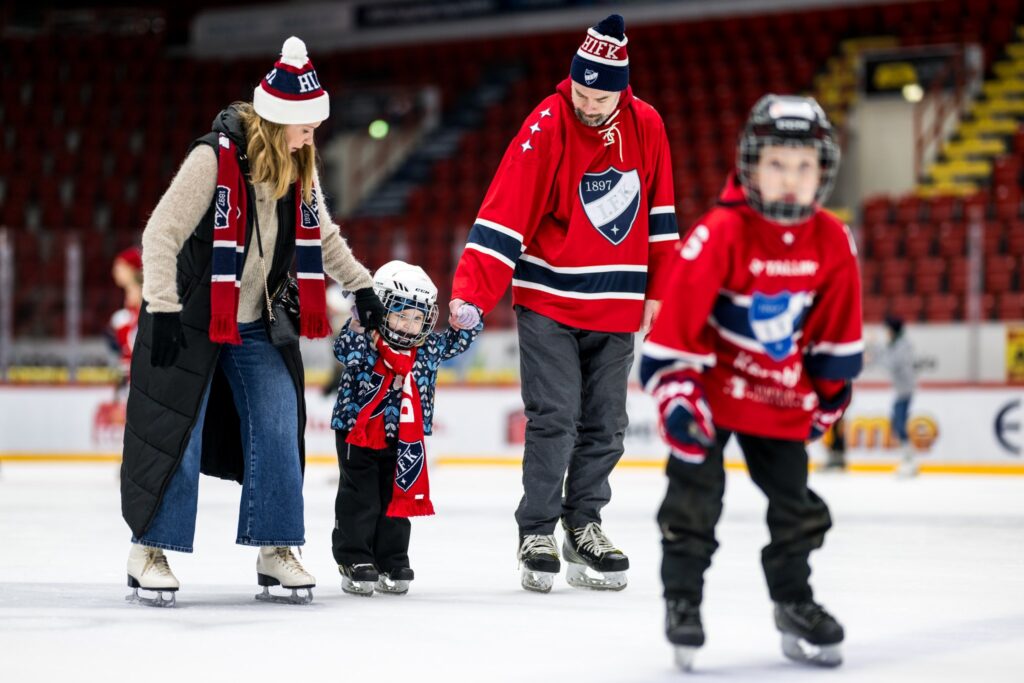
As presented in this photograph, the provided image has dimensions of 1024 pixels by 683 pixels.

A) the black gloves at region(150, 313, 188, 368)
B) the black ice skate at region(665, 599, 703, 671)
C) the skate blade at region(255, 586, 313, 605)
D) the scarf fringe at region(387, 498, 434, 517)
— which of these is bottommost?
the skate blade at region(255, 586, 313, 605)

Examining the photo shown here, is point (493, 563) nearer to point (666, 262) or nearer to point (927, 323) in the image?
point (666, 262)

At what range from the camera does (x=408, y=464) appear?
4.45 metres

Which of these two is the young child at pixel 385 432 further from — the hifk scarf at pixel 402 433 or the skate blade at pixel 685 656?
the skate blade at pixel 685 656

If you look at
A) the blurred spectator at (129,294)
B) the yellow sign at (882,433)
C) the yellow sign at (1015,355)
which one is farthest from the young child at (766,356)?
the yellow sign at (1015,355)

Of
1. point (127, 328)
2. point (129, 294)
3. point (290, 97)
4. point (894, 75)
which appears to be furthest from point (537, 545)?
point (894, 75)

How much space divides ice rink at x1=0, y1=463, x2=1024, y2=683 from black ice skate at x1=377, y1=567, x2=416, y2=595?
2.2 inches

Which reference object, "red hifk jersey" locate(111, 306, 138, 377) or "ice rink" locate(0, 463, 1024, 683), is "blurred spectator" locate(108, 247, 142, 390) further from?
"ice rink" locate(0, 463, 1024, 683)

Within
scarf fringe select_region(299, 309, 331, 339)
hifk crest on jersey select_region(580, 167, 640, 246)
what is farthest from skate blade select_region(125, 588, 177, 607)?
hifk crest on jersey select_region(580, 167, 640, 246)

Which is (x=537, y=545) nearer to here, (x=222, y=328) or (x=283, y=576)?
(x=283, y=576)

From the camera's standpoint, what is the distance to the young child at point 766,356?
3178 mm

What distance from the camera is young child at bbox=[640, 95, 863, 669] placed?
125 inches

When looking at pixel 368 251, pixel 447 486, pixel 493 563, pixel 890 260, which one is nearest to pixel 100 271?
pixel 368 251

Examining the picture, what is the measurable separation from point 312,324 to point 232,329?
279mm

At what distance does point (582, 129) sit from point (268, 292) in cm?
106
